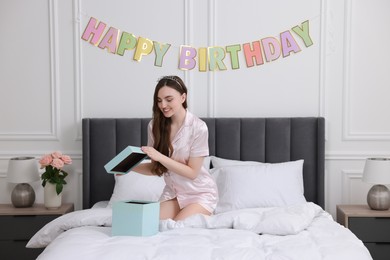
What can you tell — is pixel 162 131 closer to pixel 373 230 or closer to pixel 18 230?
pixel 18 230

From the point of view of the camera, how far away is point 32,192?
13.4 ft

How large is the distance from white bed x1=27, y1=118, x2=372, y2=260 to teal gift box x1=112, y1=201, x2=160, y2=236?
0.05 meters

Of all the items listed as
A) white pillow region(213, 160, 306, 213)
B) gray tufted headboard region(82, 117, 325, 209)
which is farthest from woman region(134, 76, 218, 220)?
gray tufted headboard region(82, 117, 325, 209)

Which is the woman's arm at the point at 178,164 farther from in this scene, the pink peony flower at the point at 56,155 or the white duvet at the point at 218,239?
the pink peony flower at the point at 56,155

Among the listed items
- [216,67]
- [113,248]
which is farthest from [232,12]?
[113,248]

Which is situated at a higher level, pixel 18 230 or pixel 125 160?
pixel 125 160

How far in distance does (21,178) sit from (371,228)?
2.55 metres

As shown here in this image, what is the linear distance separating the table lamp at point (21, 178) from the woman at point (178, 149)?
4.00 ft

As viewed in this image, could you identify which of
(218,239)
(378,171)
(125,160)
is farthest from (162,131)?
(378,171)

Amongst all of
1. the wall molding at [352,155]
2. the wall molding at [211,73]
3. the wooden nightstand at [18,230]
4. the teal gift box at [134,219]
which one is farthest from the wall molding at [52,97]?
the wall molding at [352,155]

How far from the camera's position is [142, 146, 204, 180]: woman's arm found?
9.43 ft

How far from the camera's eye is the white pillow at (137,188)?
3789mm

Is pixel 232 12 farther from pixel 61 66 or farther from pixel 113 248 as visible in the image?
pixel 113 248

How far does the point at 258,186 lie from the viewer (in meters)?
3.75
